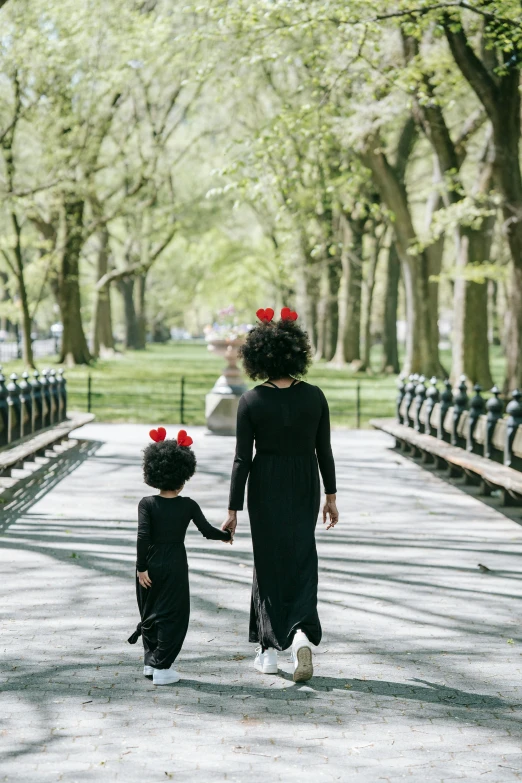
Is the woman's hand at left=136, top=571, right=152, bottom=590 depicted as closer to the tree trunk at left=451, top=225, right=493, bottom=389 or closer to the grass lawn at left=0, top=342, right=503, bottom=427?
the grass lawn at left=0, top=342, right=503, bottom=427

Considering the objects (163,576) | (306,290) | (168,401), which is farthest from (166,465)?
(306,290)

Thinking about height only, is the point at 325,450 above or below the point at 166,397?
above

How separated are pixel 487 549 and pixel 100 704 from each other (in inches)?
208

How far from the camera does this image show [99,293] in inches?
1967

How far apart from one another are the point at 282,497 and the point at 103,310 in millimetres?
49588

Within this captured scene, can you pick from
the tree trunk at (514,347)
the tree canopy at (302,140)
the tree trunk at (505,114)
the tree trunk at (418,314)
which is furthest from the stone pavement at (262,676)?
the tree trunk at (418,314)

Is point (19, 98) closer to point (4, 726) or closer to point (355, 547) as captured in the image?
point (355, 547)

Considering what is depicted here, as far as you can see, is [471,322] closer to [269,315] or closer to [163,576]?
[269,315]

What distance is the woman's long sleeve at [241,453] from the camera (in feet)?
A: 19.8

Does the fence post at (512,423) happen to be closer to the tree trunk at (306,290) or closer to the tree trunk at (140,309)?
the tree trunk at (306,290)

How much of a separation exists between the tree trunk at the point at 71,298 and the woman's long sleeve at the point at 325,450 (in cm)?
3394

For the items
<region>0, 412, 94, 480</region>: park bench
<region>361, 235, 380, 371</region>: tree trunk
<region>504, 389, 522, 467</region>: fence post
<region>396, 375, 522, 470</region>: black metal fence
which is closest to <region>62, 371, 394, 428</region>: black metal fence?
<region>396, 375, 522, 470</region>: black metal fence

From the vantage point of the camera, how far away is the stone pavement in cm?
473

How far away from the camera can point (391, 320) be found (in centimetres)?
4297
